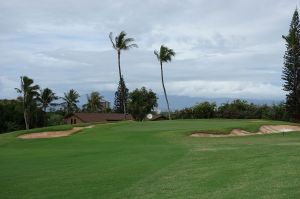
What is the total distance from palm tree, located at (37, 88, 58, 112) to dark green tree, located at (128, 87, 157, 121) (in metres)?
16.6

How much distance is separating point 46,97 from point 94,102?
1088 inches

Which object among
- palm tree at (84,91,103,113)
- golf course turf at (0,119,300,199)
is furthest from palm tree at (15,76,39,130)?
golf course turf at (0,119,300,199)

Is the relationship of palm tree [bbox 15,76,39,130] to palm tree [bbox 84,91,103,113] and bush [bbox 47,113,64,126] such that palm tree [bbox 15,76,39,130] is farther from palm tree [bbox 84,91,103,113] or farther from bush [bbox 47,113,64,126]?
palm tree [bbox 84,91,103,113]

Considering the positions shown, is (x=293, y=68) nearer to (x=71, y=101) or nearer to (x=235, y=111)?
(x=235, y=111)

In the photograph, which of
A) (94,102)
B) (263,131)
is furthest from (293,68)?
(94,102)

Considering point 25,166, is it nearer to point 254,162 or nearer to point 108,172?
point 108,172

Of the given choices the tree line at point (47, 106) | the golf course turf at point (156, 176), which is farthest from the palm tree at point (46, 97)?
the golf course turf at point (156, 176)

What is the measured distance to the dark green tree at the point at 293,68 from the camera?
6800 centimetres

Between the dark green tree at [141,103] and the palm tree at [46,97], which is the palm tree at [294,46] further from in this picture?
the palm tree at [46,97]

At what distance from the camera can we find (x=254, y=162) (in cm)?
1445

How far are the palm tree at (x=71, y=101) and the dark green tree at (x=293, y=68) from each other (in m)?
62.1

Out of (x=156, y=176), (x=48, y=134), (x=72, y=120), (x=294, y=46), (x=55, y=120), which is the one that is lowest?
(x=156, y=176)

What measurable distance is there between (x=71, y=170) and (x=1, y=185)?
9.25 ft

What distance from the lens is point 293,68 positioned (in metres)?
68.1
